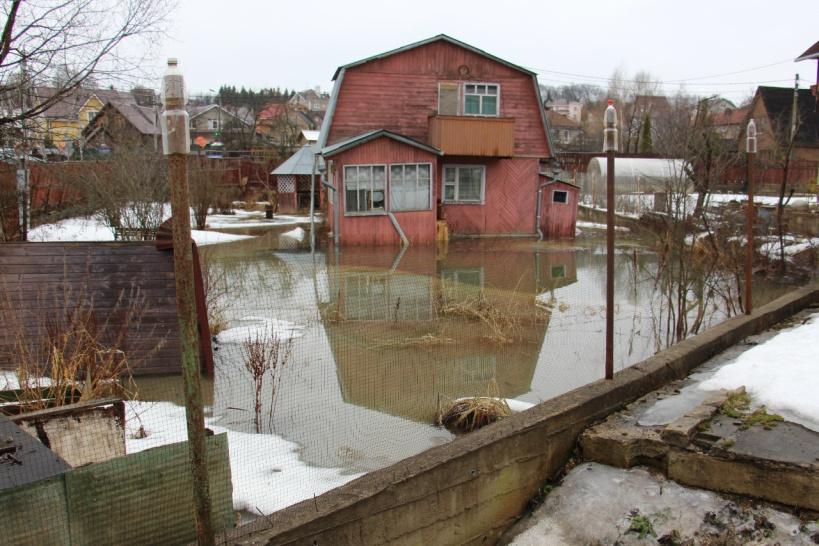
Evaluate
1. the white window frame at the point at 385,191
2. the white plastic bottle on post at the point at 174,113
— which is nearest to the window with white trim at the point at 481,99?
the white window frame at the point at 385,191

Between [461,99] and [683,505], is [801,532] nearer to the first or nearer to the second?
[683,505]

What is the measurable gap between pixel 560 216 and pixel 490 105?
4718 mm

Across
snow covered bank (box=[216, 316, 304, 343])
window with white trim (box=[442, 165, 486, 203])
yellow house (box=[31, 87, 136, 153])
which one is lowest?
snow covered bank (box=[216, 316, 304, 343])

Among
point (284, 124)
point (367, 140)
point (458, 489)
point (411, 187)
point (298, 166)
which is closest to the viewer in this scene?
point (458, 489)

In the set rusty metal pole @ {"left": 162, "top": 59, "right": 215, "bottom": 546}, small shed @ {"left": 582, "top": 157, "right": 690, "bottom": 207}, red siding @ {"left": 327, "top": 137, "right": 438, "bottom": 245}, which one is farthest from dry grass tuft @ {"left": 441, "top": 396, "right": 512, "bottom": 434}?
small shed @ {"left": 582, "top": 157, "right": 690, "bottom": 207}

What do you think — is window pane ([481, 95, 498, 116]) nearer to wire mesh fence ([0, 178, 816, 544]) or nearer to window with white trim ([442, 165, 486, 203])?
window with white trim ([442, 165, 486, 203])

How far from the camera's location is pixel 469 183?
76.8ft

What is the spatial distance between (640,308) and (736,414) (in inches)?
276

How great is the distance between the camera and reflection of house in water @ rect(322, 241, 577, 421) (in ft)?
25.0

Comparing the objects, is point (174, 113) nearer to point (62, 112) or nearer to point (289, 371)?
point (289, 371)

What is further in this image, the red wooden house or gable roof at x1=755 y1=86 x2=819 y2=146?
gable roof at x1=755 y1=86 x2=819 y2=146

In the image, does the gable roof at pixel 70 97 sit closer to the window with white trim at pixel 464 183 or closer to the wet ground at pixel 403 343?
the wet ground at pixel 403 343

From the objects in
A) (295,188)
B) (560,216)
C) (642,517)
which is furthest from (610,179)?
(295,188)

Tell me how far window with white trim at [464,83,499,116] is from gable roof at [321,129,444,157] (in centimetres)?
267
